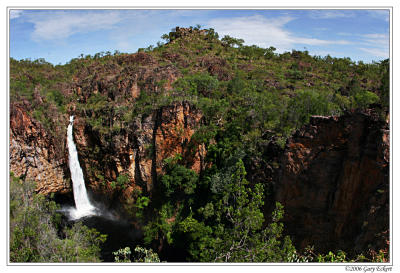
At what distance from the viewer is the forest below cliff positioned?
38.5 feet

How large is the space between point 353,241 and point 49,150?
73.2 ft

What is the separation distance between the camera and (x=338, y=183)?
13.2m

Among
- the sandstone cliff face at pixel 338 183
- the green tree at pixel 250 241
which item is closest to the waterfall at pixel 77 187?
the green tree at pixel 250 241

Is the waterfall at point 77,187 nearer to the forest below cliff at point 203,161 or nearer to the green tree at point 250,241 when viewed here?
the forest below cliff at point 203,161

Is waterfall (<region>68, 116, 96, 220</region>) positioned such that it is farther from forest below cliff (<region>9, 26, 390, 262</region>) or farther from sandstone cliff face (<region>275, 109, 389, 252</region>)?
sandstone cliff face (<region>275, 109, 389, 252</region>)

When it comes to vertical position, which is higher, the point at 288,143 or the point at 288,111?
the point at 288,111

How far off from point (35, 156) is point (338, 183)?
21.5 m

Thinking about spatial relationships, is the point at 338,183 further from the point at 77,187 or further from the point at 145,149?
the point at 77,187

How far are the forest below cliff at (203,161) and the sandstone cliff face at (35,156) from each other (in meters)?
0.08

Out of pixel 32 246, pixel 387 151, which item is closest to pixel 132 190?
pixel 32 246

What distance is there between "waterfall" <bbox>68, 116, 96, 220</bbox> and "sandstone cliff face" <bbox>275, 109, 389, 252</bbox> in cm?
1587

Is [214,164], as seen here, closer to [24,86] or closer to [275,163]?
[275,163]

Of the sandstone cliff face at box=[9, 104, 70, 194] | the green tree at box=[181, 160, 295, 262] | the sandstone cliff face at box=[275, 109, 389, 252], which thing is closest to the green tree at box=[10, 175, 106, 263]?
the green tree at box=[181, 160, 295, 262]

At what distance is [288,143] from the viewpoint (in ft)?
48.5
